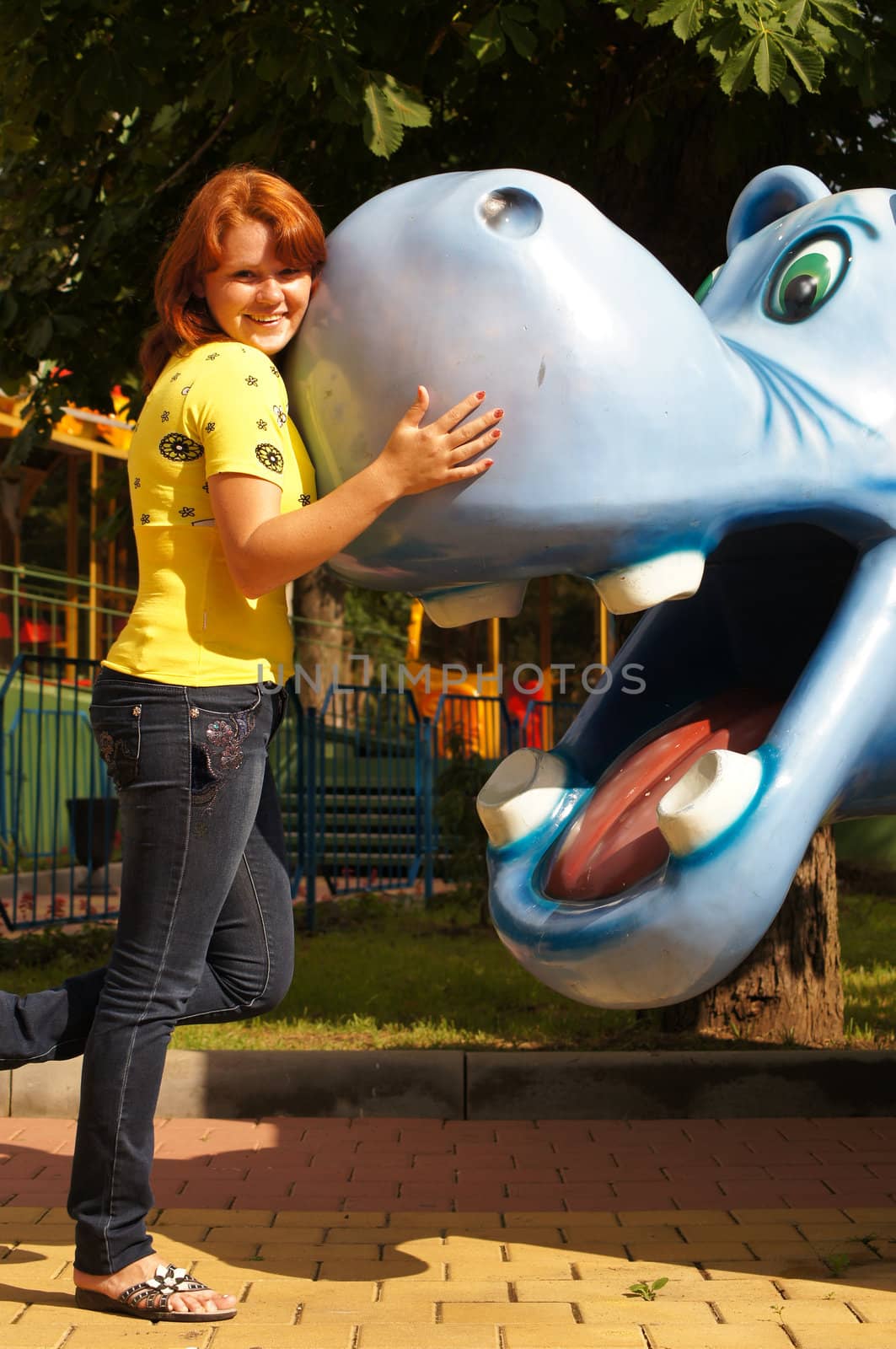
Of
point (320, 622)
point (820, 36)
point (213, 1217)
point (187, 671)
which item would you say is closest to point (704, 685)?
point (187, 671)

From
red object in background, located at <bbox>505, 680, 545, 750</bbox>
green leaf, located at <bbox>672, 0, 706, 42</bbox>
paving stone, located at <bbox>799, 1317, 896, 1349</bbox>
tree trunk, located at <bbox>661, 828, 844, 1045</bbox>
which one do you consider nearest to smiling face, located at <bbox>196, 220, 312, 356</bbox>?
paving stone, located at <bbox>799, 1317, 896, 1349</bbox>

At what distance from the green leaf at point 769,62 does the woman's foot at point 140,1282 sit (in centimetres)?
333

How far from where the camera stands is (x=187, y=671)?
2.51 meters

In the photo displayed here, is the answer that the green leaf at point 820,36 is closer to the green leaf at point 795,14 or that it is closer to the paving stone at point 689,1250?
the green leaf at point 795,14

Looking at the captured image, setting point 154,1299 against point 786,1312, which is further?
point 786,1312

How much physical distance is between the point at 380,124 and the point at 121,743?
9.69ft

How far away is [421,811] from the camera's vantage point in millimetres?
10891

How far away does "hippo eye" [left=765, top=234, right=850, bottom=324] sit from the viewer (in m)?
2.39

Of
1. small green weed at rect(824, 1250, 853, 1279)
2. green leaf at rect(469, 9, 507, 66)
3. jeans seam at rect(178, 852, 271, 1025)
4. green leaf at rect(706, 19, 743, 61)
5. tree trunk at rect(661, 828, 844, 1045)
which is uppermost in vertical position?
green leaf at rect(469, 9, 507, 66)

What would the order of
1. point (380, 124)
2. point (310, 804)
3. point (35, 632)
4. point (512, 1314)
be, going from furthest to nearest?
point (35, 632), point (310, 804), point (380, 124), point (512, 1314)

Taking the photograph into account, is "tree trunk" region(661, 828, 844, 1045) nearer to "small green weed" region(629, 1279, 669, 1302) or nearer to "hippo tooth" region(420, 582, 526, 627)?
"small green weed" region(629, 1279, 669, 1302)

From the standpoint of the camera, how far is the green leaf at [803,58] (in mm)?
4188

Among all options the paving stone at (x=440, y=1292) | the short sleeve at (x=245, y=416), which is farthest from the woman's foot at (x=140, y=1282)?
the short sleeve at (x=245, y=416)

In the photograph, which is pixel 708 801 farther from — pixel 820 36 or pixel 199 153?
pixel 199 153
